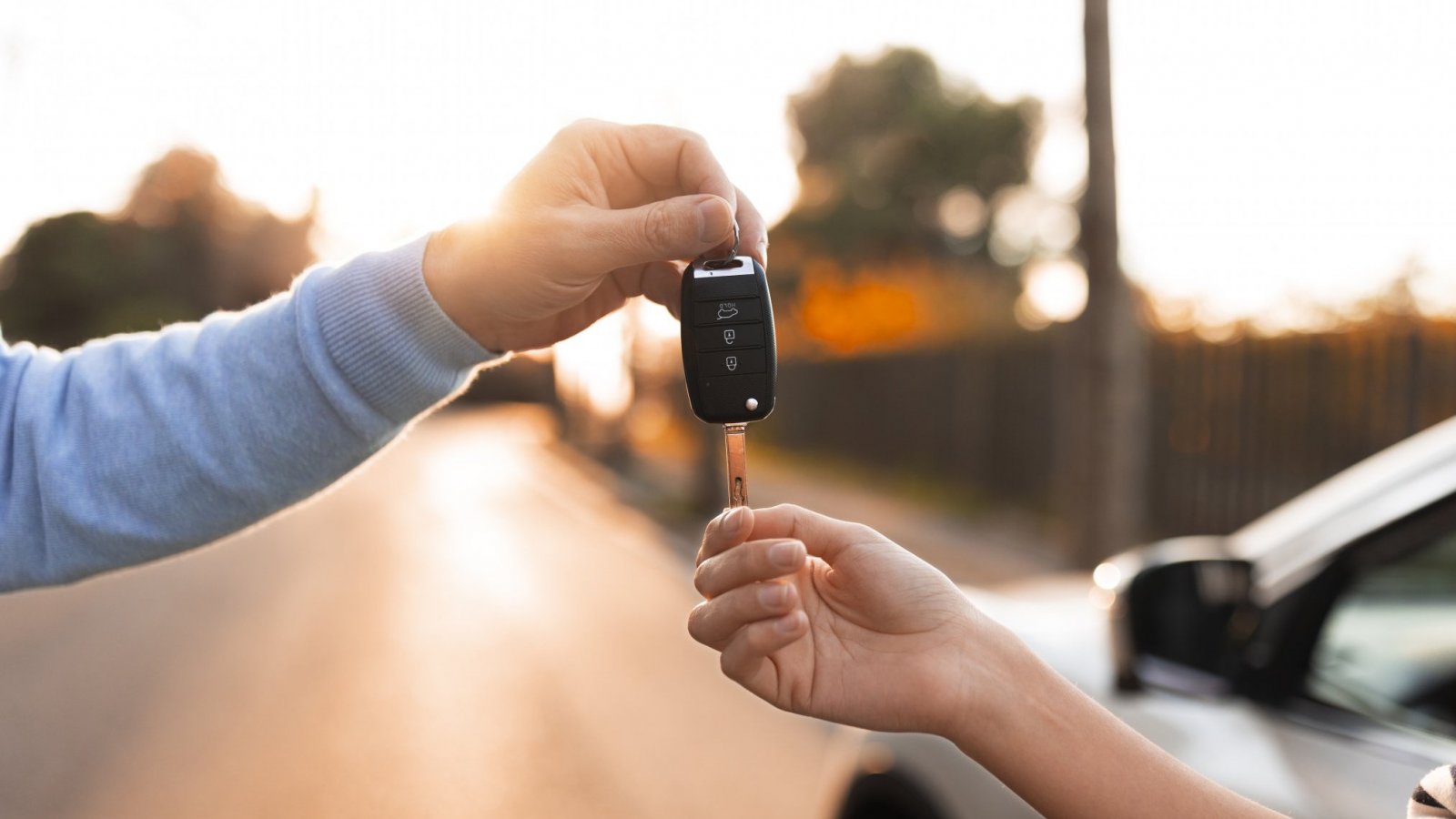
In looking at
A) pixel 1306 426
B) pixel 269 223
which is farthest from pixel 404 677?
pixel 269 223

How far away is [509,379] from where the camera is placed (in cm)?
6850

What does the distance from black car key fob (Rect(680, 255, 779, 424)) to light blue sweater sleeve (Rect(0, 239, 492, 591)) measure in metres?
0.37

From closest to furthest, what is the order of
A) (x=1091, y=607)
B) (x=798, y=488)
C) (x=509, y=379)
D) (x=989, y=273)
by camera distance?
(x=1091, y=607), (x=798, y=488), (x=989, y=273), (x=509, y=379)

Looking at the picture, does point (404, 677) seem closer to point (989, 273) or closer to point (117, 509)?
point (117, 509)

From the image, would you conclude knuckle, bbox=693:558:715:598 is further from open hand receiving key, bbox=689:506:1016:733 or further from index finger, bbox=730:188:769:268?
index finger, bbox=730:188:769:268

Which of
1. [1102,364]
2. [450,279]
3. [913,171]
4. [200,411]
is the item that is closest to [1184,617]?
[450,279]

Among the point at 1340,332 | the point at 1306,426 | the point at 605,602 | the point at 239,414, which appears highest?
the point at 239,414

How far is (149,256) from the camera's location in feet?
164

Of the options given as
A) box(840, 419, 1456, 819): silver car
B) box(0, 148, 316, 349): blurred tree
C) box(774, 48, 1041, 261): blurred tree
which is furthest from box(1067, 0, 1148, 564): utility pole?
box(0, 148, 316, 349): blurred tree

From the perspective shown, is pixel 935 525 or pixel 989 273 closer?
pixel 935 525

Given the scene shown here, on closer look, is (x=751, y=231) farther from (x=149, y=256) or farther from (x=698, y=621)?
(x=149, y=256)

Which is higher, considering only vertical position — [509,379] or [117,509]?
[117,509]

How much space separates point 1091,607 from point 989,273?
92.5 ft

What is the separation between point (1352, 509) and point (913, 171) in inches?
1173
